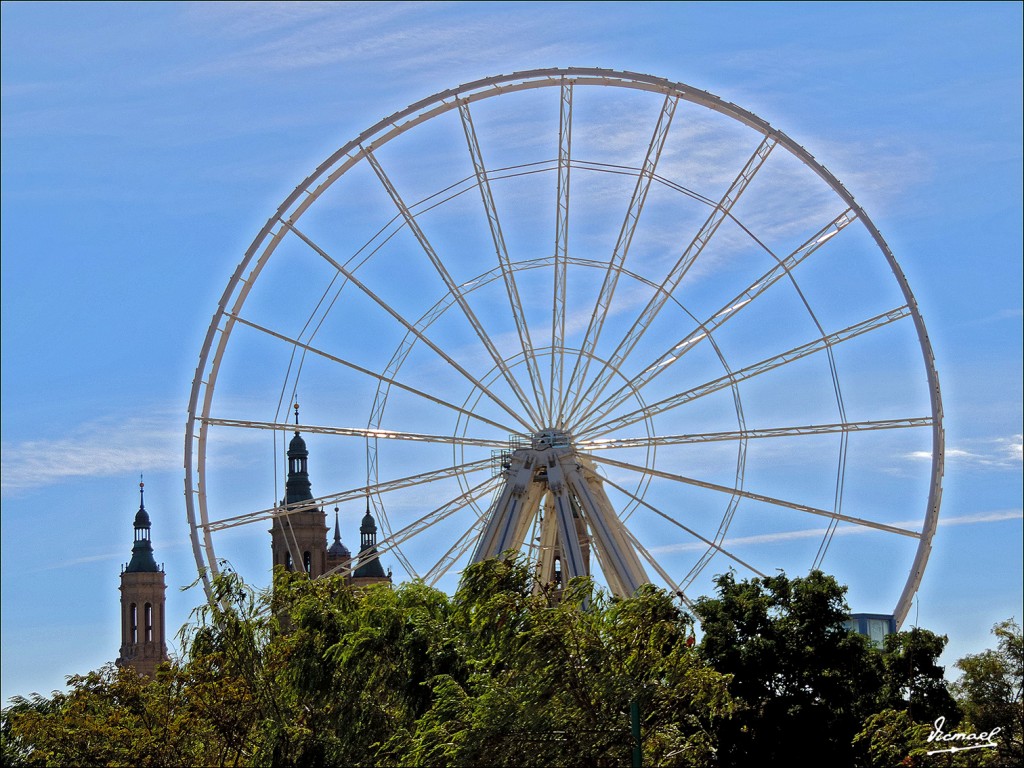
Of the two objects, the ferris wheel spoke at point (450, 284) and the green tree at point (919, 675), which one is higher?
the ferris wheel spoke at point (450, 284)

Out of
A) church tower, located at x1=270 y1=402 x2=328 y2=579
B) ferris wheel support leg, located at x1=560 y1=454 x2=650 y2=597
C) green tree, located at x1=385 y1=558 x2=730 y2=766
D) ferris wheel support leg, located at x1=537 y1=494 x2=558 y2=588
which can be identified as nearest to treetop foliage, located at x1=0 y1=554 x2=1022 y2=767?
green tree, located at x1=385 y1=558 x2=730 y2=766

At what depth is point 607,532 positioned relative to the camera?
Result: 60.6 metres

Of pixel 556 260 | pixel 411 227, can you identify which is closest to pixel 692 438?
pixel 556 260

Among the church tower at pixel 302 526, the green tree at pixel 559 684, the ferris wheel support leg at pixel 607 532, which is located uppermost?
the church tower at pixel 302 526

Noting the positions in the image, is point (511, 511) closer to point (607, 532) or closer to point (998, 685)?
point (607, 532)

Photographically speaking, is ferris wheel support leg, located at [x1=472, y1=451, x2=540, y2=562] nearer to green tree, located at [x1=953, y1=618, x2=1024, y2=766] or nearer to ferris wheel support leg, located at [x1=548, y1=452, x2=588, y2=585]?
ferris wheel support leg, located at [x1=548, y1=452, x2=588, y2=585]

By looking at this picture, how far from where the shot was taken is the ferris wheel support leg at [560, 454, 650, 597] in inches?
2365

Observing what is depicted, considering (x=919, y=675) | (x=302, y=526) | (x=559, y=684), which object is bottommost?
(x=559, y=684)

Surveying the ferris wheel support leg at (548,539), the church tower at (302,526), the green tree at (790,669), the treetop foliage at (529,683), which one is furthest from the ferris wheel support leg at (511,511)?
the church tower at (302,526)

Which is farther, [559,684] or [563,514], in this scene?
[563,514]

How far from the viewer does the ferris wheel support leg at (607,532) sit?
197 ft

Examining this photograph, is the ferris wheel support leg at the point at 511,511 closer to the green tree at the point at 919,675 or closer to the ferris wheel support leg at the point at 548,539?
the ferris wheel support leg at the point at 548,539

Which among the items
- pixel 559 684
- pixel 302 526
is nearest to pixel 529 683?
pixel 559 684

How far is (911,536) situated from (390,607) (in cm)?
1729
